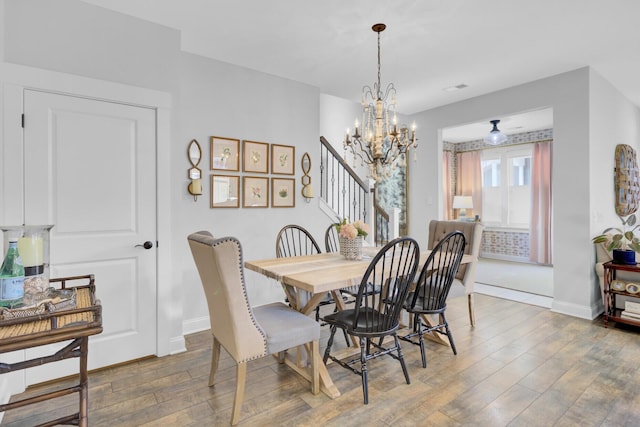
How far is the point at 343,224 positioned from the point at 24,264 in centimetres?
191

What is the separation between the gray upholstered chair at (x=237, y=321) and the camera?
1.74m

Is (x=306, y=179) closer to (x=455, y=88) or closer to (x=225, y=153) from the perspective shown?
(x=225, y=153)

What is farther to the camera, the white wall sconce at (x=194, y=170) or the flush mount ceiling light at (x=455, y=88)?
the flush mount ceiling light at (x=455, y=88)

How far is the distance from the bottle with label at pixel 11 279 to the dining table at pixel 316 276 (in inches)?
49.3

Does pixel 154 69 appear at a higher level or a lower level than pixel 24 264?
higher

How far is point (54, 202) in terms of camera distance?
92.7 inches

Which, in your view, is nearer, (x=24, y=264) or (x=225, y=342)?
(x=24, y=264)

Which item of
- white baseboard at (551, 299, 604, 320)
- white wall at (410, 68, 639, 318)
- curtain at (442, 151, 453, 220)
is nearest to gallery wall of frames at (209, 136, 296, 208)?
white wall at (410, 68, 639, 318)

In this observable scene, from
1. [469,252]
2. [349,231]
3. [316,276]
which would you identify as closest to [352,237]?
[349,231]

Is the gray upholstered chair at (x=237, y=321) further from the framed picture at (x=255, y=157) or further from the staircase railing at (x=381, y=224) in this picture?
the staircase railing at (x=381, y=224)

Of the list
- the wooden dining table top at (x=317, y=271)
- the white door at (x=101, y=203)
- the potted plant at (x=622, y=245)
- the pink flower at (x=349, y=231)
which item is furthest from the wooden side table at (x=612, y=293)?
the white door at (x=101, y=203)

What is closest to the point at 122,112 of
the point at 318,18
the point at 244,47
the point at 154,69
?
the point at 154,69

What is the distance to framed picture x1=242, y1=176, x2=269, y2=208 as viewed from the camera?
356cm

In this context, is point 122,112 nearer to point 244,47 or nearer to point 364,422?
point 244,47
